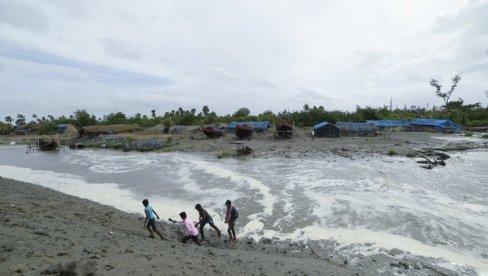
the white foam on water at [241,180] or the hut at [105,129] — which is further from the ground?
the hut at [105,129]

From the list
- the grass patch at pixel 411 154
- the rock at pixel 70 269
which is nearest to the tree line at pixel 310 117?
the grass patch at pixel 411 154

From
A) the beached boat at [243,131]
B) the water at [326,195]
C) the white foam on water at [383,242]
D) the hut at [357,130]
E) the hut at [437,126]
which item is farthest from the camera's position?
the hut at [437,126]

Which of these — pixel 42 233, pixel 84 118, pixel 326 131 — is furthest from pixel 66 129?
pixel 42 233

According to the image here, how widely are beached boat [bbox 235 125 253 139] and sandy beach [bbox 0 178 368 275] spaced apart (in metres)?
33.5

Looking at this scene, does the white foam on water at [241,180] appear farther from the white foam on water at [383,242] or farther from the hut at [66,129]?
the hut at [66,129]

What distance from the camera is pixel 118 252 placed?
6.43 meters

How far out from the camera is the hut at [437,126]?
186ft

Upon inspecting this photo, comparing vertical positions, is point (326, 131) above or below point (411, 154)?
above

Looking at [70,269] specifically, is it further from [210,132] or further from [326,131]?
[326,131]

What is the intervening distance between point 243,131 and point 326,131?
1230cm

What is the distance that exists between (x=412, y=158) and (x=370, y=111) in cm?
4552

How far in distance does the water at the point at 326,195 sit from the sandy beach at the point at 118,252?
159 centimetres

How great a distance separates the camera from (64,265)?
179 inches

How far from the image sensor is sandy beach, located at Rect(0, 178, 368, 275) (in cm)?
507
